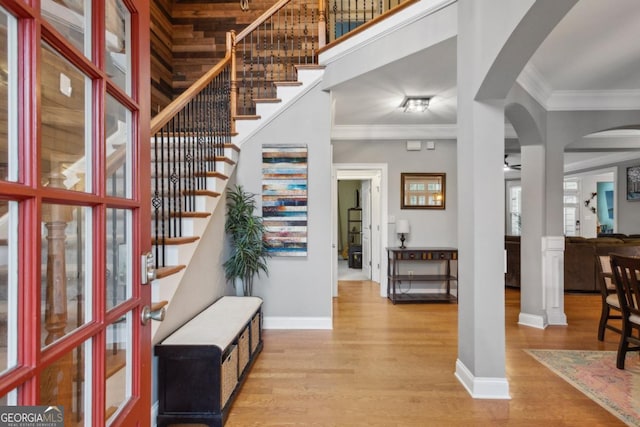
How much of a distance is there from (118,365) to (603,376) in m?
3.40

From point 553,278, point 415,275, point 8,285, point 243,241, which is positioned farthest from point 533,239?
point 8,285

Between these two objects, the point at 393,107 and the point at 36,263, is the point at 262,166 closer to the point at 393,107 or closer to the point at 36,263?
the point at 393,107

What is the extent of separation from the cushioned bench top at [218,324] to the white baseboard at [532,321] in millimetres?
3129

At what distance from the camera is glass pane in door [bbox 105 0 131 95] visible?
88 centimetres

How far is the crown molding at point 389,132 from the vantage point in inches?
200

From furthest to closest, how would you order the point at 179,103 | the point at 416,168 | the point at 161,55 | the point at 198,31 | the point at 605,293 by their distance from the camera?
1. the point at 416,168
2. the point at 198,31
3. the point at 161,55
4. the point at 605,293
5. the point at 179,103

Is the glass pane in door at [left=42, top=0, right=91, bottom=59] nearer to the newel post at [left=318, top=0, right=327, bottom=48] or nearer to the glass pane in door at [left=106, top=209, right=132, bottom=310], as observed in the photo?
the glass pane in door at [left=106, top=209, right=132, bottom=310]

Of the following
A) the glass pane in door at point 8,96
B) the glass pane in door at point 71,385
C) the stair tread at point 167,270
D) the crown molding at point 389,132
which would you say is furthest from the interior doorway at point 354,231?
the glass pane in door at point 8,96

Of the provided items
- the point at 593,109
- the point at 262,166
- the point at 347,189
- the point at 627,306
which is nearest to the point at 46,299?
the point at 262,166

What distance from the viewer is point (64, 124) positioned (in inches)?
28.6

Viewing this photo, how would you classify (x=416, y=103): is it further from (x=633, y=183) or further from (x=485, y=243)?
(x=633, y=183)

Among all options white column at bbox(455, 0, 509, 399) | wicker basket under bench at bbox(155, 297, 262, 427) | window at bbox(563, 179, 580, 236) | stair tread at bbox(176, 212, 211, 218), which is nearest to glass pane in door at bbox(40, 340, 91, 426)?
wicker basket under bench at bbox(155, 297, 262, 427)

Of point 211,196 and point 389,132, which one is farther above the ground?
point 389,132

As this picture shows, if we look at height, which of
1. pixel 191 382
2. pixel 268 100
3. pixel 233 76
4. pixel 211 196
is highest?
pixel 233 76
